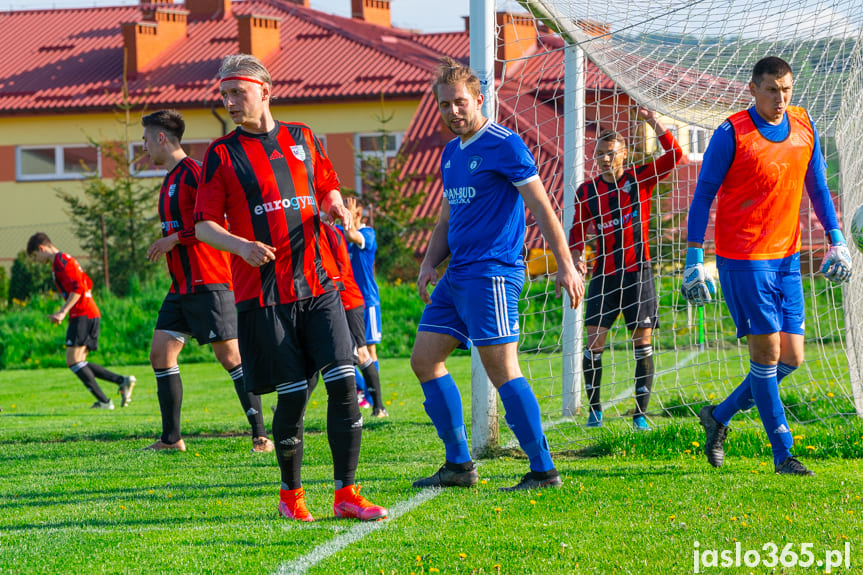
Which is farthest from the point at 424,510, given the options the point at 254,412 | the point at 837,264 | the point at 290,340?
the point at 254,412

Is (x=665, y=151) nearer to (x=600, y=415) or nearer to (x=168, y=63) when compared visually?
(x=600, y=415)

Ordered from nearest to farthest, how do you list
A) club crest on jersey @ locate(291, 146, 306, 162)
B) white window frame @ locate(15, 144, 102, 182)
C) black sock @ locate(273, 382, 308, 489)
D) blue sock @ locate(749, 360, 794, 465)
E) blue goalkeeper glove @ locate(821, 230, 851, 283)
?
1. black sock @ locate(273, 382, 308, 489)
2. club crest on jersey @ locate(291, 146, 306, 162)
3. blue goalkeeper glove @ locate(821, 230, 851, 283)
4. blue sock @ locate(749, 360, 794, 465)
5. white window frame @ locate(15, 144, 102, 182)

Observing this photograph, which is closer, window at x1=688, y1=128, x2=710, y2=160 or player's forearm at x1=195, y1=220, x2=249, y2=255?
player's forearm at x1=195, y1=220, x2=249, y2=255

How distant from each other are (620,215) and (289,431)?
3663 millimetres

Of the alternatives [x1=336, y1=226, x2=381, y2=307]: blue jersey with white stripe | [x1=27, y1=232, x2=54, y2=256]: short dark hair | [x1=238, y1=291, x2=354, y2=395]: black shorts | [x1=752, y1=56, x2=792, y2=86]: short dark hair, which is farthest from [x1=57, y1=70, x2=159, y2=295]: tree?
[x1=752, y1=56, x2=792, y2=86]: short dark hair

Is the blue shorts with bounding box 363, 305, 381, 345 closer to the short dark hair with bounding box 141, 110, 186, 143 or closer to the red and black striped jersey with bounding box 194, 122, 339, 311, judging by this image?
the short dark hair with bounding box 141, 110, 186, 143

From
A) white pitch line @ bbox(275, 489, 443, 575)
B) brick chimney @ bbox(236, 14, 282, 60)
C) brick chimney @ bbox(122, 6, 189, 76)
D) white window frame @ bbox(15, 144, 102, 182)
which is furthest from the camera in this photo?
Answer: brick chimney @ bbox(122, 6, 189, 76)

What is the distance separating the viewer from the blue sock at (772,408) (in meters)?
5.30

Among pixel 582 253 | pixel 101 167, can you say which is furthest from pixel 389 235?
pixel 582 253

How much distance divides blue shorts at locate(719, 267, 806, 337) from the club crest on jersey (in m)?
2.27

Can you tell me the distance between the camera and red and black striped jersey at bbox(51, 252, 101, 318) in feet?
35.6

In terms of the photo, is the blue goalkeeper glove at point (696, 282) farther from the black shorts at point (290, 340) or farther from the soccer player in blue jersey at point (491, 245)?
the black shorts at point (290, 340)

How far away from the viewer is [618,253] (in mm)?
7508

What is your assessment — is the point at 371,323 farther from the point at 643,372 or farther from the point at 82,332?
the point at 82,332
